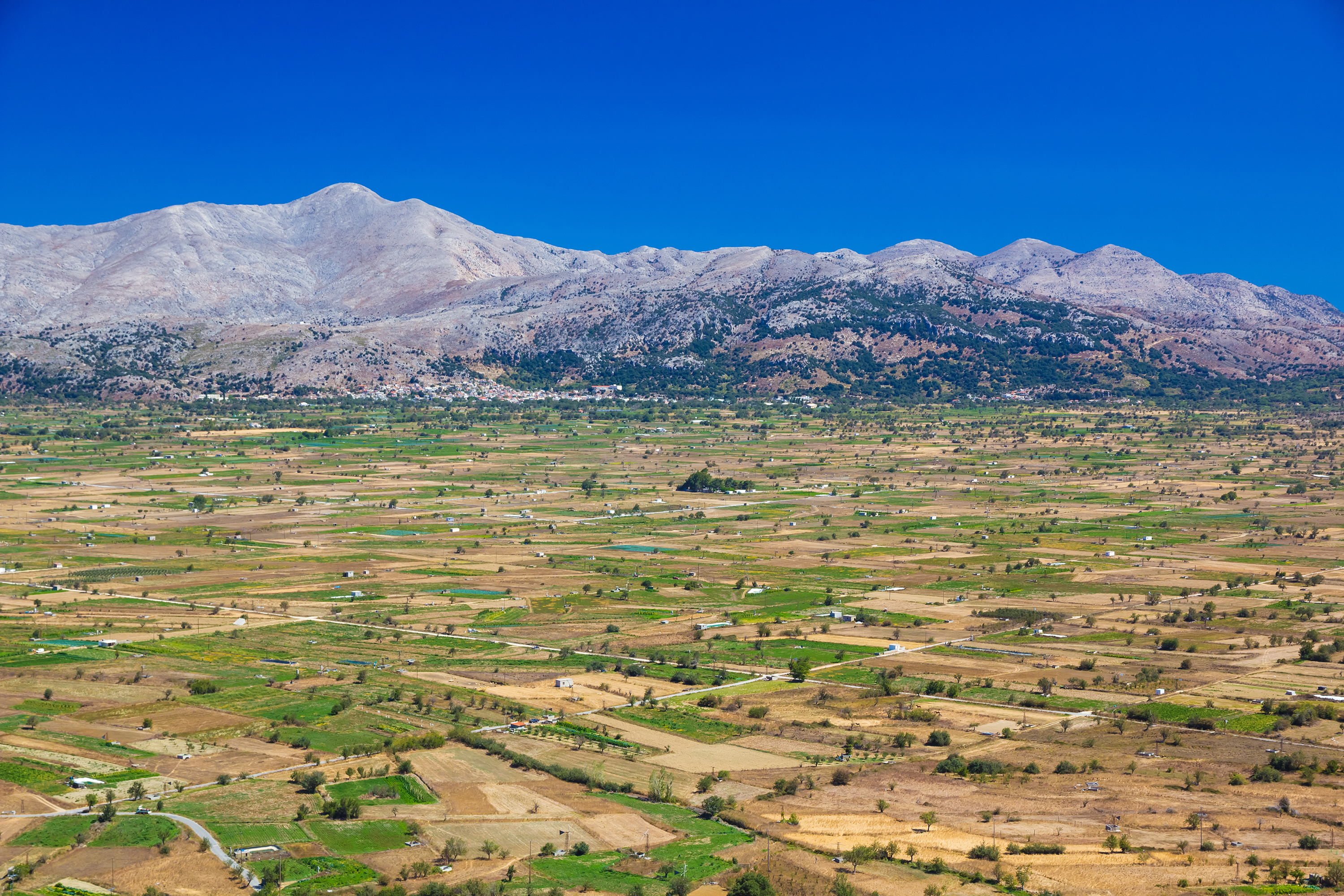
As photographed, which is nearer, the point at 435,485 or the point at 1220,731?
the point at 1220,731

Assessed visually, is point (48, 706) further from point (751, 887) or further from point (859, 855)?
A: point (859, 855)

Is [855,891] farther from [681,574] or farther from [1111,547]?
[1111,547]

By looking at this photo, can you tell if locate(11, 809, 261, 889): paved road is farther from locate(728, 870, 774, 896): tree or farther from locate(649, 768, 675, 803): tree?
locate(649, 768, 675, 803): tree

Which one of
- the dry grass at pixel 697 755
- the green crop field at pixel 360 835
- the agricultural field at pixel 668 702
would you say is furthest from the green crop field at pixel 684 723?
the green crop field at pixel 360 835

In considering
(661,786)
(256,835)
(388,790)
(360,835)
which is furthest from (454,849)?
(661,786)

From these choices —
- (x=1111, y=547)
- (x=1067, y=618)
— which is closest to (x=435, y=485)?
(x=1111, y=547)

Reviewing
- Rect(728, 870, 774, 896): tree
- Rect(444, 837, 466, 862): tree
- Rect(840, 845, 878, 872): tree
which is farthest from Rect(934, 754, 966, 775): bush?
Rect(444, 837, 466, 862): tree
